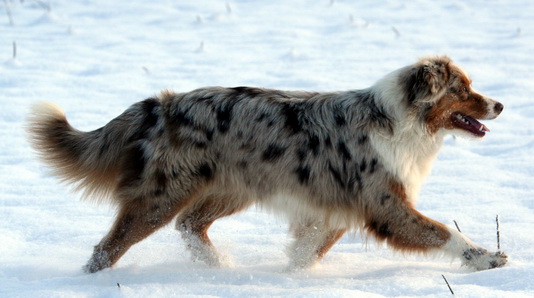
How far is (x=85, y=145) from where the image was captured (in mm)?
5766

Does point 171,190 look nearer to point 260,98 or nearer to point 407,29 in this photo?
point 260,98

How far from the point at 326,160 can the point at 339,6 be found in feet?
25.5

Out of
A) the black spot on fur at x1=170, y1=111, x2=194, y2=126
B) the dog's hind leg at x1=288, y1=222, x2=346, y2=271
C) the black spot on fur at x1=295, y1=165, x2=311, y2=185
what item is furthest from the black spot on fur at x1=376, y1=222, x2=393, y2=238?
the black spot on fur at x1=170, y1=111, x2=194, y2=126

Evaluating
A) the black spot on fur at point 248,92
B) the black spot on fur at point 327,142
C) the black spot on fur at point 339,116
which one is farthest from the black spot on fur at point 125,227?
the black spot on fur at point 339,116

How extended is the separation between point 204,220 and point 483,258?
2113 mm

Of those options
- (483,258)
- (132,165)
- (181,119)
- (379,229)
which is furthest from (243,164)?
(483,258)

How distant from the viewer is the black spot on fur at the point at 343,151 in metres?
5.54

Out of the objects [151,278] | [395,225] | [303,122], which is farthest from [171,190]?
[395,225]

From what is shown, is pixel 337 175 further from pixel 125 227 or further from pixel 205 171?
pixel 125 227

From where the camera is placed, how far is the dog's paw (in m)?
5.29

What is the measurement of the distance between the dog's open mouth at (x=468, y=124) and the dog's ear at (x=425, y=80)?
26cm

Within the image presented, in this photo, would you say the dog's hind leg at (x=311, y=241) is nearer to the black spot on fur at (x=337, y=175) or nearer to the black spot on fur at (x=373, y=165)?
the black spot on fur at (x=337, y=175)

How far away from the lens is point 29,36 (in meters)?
11.6

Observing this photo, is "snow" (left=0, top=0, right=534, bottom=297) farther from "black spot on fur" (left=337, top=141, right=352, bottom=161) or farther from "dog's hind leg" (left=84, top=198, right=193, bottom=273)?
"black spot on fur" (left=337, top=141, right=352, bottom=161)
